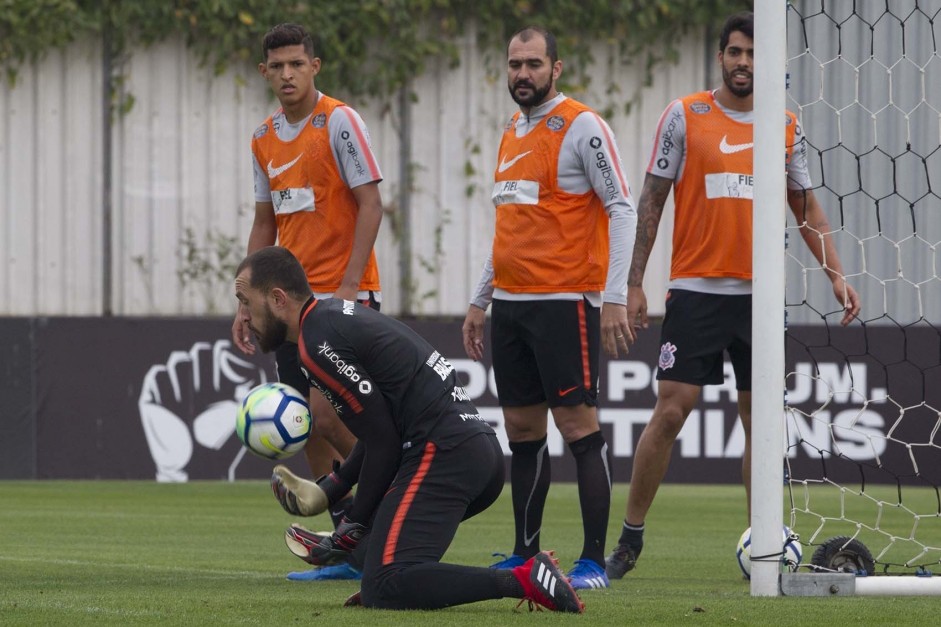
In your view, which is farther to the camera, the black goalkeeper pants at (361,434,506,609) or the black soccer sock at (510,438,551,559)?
the black soccer sock at (510,438,551,559)

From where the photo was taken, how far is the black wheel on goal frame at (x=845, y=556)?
18.2 ft

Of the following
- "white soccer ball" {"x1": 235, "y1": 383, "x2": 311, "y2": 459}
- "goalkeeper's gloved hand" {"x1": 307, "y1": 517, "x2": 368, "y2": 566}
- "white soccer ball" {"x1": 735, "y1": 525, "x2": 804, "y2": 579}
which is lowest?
"white soccer ball" {"x1": 735, "y1": 525, "x2": 804, "y2": 579}

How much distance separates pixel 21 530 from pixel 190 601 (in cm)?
361

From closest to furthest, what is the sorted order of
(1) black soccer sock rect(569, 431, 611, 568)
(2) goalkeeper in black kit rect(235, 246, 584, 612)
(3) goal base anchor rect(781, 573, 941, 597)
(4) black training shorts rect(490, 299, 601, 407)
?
(2) goalkeeper in black kit rect(235, 246, 584, 612), (3) goal base anchor rect(781, 573, 941, 597), (1) black soccer sock rect(569, 431, 611, 568), (4) black training shorts rect(490, 299, 601, 407)

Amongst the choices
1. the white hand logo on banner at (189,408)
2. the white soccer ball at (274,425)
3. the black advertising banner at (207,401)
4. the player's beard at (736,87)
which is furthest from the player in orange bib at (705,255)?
the white hand logo on banner at (189,408)

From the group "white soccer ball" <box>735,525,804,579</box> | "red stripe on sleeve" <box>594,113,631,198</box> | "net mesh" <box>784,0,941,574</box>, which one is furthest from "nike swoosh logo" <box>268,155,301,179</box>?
"net mesh" <box>784,0,941,574</box>

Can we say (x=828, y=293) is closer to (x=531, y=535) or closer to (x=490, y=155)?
(x=490, y=155)

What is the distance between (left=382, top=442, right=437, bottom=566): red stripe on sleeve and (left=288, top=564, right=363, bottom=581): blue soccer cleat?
4.24ft

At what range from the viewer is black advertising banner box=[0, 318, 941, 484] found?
11570mm

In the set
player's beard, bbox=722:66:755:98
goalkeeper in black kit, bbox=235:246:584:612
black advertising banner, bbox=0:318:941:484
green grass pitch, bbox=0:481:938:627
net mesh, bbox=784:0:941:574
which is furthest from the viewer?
black advertising banner, bbox=0:318:941:484

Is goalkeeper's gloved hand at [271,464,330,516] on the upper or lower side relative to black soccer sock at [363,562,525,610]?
upper

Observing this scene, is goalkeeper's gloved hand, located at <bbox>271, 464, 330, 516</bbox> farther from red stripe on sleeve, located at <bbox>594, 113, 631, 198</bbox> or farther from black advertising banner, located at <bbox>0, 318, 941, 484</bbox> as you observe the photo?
black advertising banner, located at <bbox>0, 318, 941, 484</bbox>

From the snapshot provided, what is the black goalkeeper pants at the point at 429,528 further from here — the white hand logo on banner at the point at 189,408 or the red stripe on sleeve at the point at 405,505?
the white hand logo on banner at the point at 189,408

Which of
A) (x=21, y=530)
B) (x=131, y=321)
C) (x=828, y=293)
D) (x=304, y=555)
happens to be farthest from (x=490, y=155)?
(x=304, y=555)
